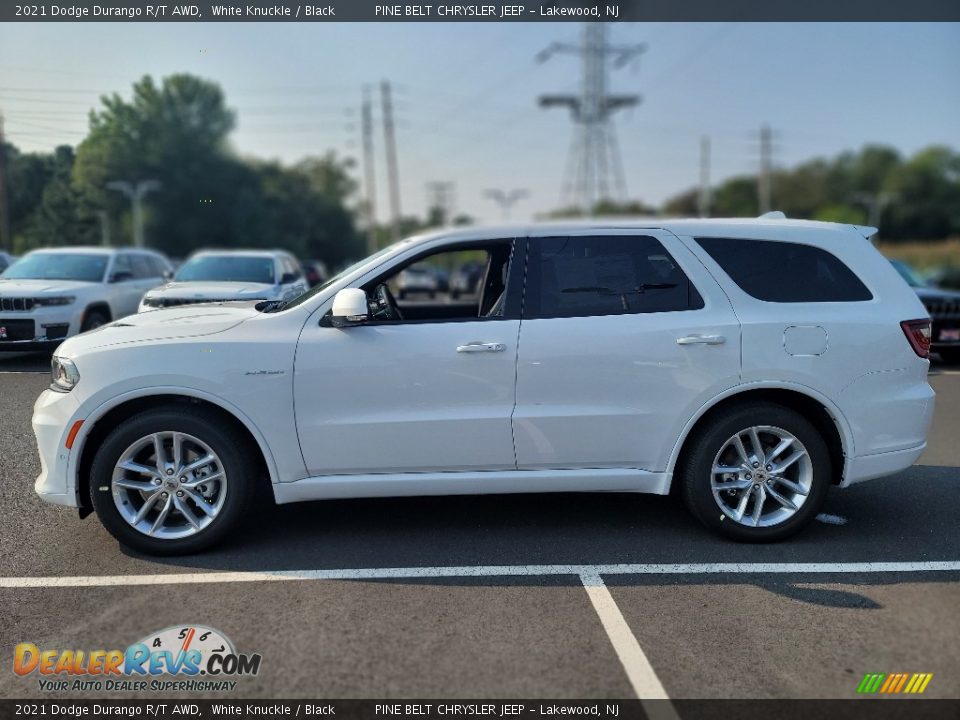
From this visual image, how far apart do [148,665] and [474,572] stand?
162 centimetres

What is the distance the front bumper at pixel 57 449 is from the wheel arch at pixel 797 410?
10.8ft

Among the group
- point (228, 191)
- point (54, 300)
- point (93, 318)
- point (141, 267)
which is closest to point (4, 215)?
point (54, 300)

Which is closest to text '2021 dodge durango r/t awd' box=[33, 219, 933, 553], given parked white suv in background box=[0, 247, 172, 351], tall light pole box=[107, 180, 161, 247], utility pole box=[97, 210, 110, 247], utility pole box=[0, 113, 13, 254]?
parked white suv in background box=[0, 247, 172, 351]

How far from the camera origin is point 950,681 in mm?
3154

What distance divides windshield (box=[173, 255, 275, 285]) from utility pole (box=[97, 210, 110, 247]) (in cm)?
110

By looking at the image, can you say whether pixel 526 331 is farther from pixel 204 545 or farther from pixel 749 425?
pixel 204 545

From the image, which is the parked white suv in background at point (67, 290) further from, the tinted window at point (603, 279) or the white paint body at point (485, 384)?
the tinted window at point (603, 279)

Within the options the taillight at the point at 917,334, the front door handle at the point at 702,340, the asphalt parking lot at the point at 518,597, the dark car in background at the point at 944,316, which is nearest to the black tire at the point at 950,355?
the dark car in background at the point at 944,316

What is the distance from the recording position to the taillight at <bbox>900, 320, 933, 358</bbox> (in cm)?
463

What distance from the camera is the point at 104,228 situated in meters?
10.6

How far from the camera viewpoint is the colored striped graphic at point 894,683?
10.1 feet

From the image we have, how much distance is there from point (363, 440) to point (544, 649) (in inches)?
61.9

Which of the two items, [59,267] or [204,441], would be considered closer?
[204,441]

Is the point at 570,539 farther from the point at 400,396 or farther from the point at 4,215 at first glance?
the point at 4,215
